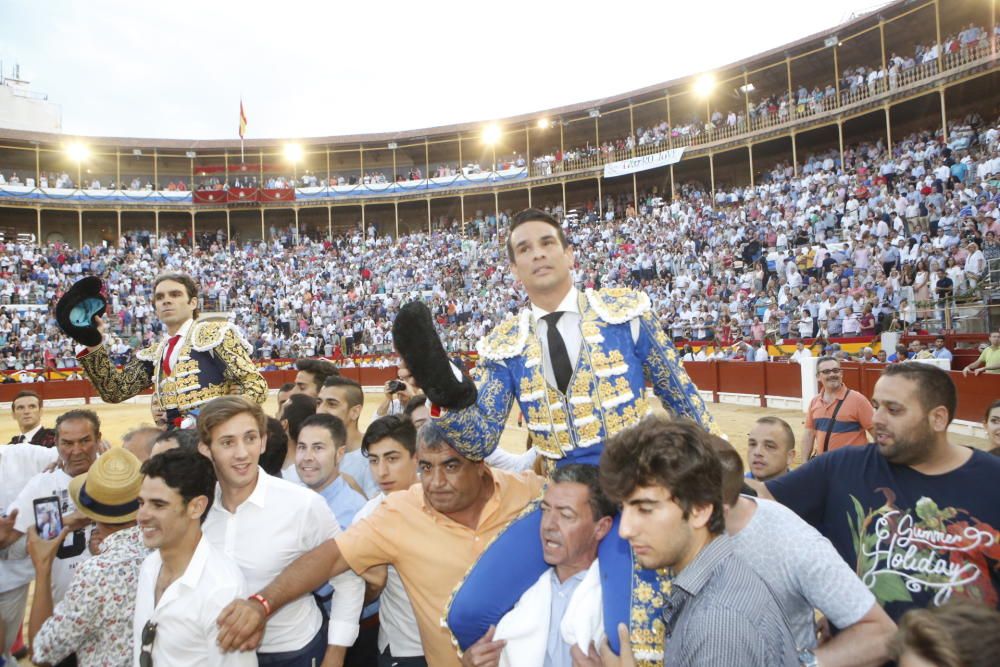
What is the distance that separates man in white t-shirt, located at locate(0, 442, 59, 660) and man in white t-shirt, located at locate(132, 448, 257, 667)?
4.41 feet

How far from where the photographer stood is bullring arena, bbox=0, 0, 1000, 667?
12141 millimetres

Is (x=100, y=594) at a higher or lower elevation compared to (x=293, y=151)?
lower

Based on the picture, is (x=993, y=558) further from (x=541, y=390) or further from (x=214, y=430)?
(x=214, y=430)

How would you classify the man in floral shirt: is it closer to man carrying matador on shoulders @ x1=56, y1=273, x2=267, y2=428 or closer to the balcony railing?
man carrying matador on shoulders @ x1=56, y1=273, x2=267, y2=428

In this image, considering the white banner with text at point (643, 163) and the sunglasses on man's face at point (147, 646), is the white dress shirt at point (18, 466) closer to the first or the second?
the sunglasses on man's face at point (147, 646)

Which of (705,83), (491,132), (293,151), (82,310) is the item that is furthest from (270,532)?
(293,151)

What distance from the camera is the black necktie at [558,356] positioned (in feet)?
6.89

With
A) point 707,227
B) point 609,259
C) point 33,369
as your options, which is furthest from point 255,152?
point 707,227

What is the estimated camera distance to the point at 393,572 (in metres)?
2.38

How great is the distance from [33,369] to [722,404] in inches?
709

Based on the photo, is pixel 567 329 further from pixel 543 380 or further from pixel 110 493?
pixel 110 493

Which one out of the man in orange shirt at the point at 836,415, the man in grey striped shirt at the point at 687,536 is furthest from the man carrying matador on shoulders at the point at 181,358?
the man in orange shirt at the point at 836,415

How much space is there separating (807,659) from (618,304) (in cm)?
112

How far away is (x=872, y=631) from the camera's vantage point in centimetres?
147
